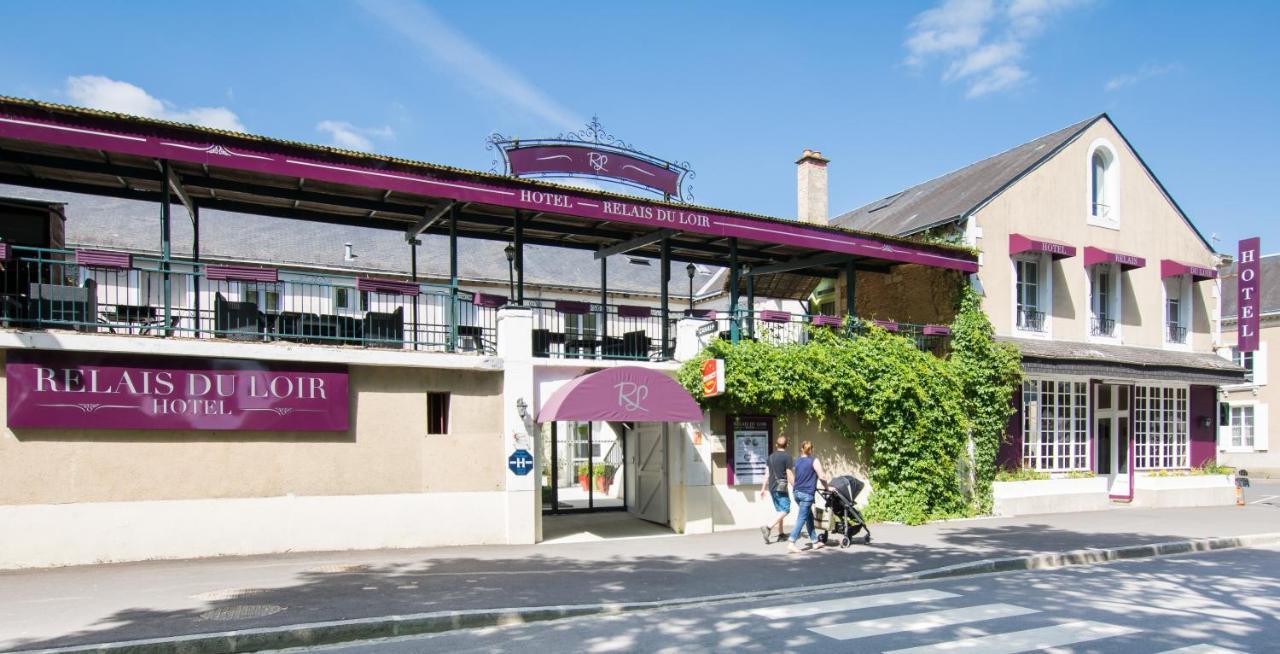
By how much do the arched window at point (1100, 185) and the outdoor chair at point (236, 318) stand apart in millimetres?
18507

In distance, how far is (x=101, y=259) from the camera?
35.3 ft

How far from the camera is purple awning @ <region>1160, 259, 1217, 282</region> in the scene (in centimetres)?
2111

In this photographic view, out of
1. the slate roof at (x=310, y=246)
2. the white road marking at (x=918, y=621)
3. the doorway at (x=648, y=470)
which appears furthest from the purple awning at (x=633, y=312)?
the slate roof at (x=310, y=246)

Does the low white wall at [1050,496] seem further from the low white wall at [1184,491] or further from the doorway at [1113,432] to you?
the doorway at [1113,432]

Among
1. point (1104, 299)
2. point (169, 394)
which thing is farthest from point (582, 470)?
point (1104, 299)

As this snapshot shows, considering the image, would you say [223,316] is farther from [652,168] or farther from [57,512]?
[652,168]

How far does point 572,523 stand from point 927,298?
9.25m

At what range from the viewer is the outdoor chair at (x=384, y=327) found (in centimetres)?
1273

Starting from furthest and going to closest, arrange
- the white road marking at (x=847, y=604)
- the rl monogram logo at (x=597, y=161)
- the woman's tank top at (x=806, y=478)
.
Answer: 1. the rl monogram logo at (x=597, y=161)
2. the woman's tank top at (x=806, y=478)
3. the white road marking at (x=847, y=604)

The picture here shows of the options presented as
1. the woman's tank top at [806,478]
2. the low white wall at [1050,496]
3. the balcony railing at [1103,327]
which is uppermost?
the balcony railing at [1103,327]

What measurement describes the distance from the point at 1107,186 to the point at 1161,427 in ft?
20.7

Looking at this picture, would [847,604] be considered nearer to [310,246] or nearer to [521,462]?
[521,462]

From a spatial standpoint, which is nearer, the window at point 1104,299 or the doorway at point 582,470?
the doorway at point 582,470

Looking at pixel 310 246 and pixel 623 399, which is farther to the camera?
pixel 310 246
